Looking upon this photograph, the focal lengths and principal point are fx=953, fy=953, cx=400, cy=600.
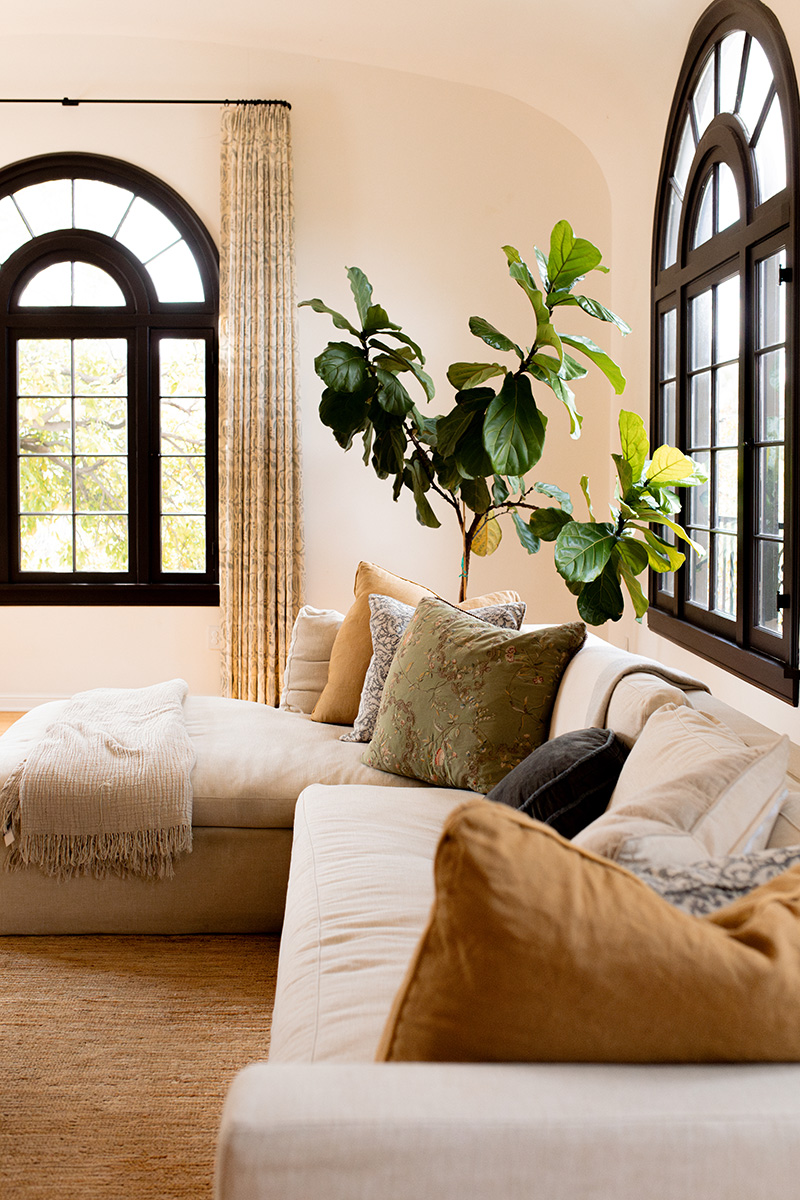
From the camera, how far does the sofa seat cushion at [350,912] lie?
1.32 m

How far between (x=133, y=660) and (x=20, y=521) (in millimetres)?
999

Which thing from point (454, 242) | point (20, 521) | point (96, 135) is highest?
point (96, 135)

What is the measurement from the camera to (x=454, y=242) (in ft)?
16.6

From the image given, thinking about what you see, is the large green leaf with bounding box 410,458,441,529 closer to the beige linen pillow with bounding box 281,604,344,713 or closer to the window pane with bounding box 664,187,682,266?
the beige linen pillow with bounding box 281,604,344,713

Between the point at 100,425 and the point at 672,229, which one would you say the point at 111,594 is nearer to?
the point at 100,425

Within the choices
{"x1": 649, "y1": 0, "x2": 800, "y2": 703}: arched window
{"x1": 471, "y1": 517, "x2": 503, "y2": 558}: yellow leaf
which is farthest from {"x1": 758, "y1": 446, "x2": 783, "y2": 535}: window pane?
{"x1": 471, "y1": 517, "x2": 503, "y2": 558}: yellow leaf

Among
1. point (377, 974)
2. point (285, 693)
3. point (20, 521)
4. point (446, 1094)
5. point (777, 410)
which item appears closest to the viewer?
point (446, 1094)

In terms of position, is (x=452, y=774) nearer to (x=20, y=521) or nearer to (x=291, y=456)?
(x=291, y=456)

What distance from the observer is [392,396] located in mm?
3701

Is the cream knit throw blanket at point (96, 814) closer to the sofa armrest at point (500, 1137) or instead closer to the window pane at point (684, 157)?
the sofa armrest at point (500, 1137)

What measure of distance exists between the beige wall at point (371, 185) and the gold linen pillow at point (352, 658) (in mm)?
1986

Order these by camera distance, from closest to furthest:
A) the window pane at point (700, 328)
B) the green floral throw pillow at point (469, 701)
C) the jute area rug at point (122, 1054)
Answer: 1. the jute area rug at point (122, 1054)
2. the green floral throw pillow at point (469, 701)
3. the window pane at point (700, 328)

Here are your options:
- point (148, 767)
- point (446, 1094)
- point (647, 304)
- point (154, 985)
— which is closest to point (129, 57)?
point (647, 304)

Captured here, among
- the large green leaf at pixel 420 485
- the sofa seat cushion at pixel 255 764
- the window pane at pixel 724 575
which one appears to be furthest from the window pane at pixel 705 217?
the sofa seat cushion at pixel 255 764
